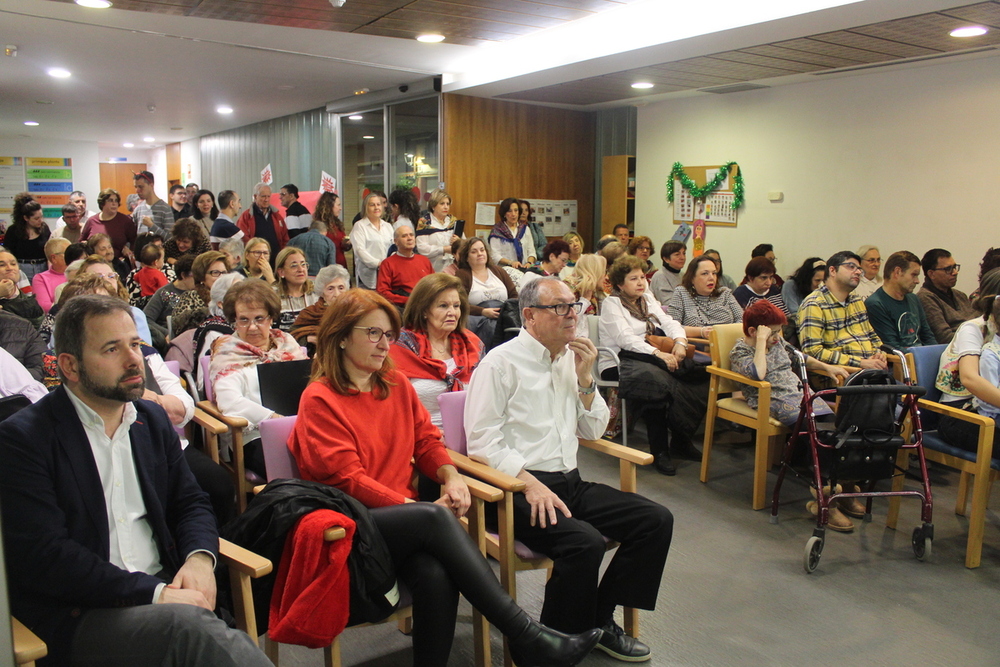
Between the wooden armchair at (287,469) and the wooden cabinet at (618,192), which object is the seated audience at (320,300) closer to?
the wooden armchair at (287,469)

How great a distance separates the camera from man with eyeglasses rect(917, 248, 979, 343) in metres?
5.20

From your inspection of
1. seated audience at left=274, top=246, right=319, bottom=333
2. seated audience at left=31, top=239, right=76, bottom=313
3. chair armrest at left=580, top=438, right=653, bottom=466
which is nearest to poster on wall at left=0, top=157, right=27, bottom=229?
seated audience at left=31, top=239, right=76, bottom=313

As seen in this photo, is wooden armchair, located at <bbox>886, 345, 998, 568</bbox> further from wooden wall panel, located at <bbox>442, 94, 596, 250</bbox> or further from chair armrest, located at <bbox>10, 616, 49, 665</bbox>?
wooden wall panel, located at <bbox>442, 94, 596, 250</bbox>

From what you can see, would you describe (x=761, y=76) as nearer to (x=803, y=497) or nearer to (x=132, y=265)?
(x=803, y=497)

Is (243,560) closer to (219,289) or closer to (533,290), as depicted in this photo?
(533,290)

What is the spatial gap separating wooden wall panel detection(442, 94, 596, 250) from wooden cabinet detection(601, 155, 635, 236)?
1.25 feet

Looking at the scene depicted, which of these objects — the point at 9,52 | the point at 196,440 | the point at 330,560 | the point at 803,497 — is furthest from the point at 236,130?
the point at 330,560

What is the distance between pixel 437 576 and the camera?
2.07m

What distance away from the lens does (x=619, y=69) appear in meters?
6.42

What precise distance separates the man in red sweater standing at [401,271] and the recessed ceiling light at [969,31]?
12.9 feet

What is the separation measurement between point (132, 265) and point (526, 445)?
19.3 ft

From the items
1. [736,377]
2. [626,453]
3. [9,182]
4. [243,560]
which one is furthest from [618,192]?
[243,560]

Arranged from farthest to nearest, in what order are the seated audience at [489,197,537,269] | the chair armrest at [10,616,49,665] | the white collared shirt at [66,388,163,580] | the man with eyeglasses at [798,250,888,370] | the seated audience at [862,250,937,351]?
the seated audience at [489,197,537,269] → the seated audience at [862,250,937,351] → the man with eyeglasses at [798,250,888,370] → the white collared shirt at [66,388,163,580] → the chair armrest at [10,616,49,665]

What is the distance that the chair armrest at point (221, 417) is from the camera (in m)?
2.88
